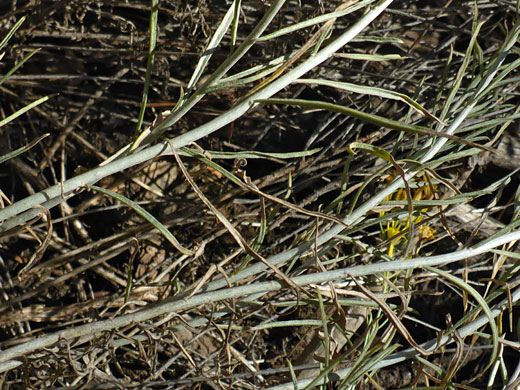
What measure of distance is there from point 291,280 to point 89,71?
1318 millimetres

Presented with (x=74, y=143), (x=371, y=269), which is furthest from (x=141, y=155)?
(x=74, y=143)

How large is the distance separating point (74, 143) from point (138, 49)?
0.43 metres

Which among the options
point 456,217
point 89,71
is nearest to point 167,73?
point 89,71

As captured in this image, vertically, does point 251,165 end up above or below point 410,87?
below

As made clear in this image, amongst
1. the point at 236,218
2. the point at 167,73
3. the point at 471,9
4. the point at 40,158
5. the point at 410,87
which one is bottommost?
the point at 236,218

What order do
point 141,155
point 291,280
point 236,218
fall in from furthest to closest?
1. point 236,218
2. point 291,280
3. point 141,155

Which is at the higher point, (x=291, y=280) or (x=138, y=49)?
(x=138, y=49)

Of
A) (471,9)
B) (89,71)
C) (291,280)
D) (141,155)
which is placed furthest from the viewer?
(89,71)

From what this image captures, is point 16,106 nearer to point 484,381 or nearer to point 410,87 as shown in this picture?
point 410,87

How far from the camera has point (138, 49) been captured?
5.29 feet

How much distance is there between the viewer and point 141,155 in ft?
2.53

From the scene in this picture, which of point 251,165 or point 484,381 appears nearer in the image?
point 484,381

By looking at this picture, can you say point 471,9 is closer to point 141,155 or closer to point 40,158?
point 141,155

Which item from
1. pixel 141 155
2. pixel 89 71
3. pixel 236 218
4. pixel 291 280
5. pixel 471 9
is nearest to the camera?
pixel 141 155
